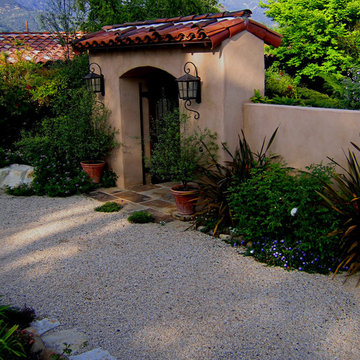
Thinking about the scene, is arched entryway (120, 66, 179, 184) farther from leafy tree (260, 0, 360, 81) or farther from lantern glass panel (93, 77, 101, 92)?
leafy tree (260, 0, 360, 81)


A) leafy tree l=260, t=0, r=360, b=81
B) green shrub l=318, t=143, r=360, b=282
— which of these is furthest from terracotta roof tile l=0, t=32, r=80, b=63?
green shrub l=318, t=143, r=360, b=282

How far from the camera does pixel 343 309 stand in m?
4.30

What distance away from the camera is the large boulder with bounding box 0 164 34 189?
9.05 m

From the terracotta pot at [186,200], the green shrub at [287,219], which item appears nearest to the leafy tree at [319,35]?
the terracotta pot at [186,200]

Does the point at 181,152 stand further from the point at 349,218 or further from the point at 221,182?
the point at 349,218

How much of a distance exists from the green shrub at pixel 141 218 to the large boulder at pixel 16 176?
3.07 metres

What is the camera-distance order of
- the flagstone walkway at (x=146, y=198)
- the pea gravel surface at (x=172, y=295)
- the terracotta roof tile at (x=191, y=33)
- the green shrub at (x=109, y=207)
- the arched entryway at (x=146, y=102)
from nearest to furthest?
the pea gravel surface at (x=172, y=295) → the terracotta roof tile at (x=191, y=33) → the flagstone walkway at (x=146, y=198) → the green shrub at (x=109, y=207) → the arched entryway at (x=146, y=102)

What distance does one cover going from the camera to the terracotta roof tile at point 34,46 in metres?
12.1

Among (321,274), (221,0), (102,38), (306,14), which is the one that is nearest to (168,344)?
(321,274)

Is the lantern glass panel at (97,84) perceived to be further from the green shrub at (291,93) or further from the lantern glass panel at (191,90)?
the green shrub at (291,93)

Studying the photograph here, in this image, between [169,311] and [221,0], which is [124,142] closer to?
[169,311]

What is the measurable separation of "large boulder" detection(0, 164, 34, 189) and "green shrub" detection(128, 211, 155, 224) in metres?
3.07

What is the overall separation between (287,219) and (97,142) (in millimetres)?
4521

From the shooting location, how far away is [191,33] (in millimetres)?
6648
